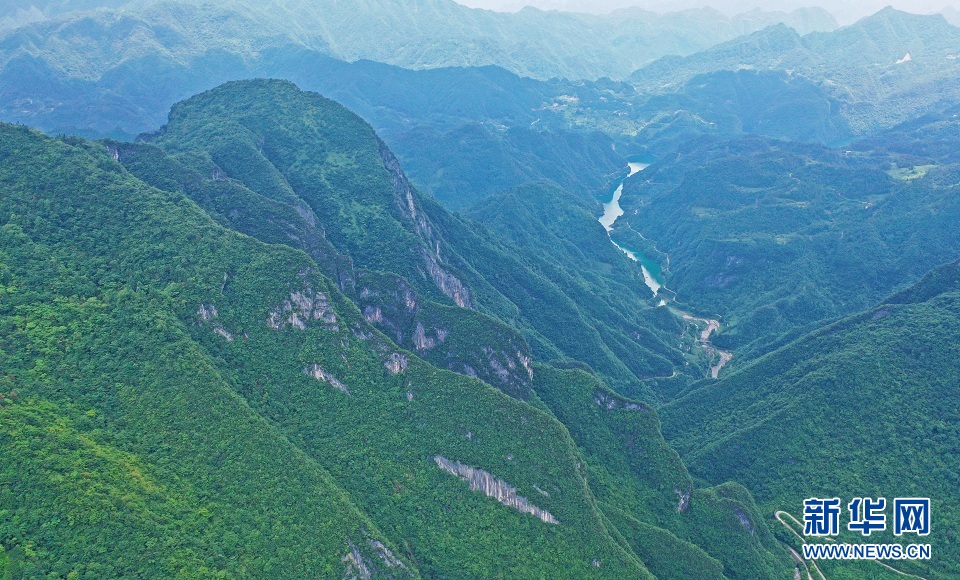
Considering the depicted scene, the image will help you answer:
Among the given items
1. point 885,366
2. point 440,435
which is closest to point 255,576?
point 440,435

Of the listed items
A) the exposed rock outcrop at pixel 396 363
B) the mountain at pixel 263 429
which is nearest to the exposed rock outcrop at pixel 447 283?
the mountain at pixel 263 429

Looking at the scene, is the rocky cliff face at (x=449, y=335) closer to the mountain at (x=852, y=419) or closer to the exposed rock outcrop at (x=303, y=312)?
the exposed rock outcrop at (x=303, y=312)

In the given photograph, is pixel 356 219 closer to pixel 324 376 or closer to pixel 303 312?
pixel 303 312

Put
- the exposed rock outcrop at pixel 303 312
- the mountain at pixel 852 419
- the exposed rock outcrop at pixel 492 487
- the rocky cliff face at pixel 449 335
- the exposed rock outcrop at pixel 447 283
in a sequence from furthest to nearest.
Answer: the exposed rock outcrop at pixel 447 283 → the rocky cliff face at pixel 449 335 → the mountain at pixel 852 419 → the exposed rock outcrop at pixel 303 312 → the exposed rock outcrop at pixel 492 487

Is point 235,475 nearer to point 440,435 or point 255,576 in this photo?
point 255,576

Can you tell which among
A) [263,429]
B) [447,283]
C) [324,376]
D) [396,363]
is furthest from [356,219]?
[263,429]

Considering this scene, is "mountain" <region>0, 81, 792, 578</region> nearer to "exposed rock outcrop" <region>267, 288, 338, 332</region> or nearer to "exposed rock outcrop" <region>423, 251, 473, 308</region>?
"exposed rock outcrop" <region>267, 288, 338, 332</region>

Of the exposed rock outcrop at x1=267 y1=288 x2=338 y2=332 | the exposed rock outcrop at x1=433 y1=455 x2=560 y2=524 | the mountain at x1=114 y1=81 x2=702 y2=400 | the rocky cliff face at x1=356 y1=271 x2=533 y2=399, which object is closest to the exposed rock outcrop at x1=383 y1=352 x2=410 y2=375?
the exposed rock outcrop at x1=267 y1=288 x2=338 y2=332
